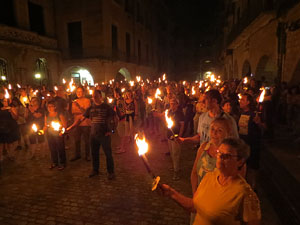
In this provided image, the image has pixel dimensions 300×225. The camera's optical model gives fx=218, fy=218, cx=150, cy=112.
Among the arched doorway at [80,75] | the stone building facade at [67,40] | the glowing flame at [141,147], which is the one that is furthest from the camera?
the arched doorway at [80,75]

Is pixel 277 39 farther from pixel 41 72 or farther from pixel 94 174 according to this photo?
pixel 41 72

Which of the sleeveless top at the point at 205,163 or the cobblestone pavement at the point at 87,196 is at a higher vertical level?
the sleeveless top at the point at 205,163

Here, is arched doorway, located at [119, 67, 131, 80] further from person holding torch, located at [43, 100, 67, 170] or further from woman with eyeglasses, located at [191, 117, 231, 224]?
woman with eyeglasses, located at [191, 117, 231, 224]

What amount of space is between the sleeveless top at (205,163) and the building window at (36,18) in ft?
69.3

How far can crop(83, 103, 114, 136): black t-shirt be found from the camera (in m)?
5.17

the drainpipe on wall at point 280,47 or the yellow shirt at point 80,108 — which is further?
the drainpipe on wall at point 280,47

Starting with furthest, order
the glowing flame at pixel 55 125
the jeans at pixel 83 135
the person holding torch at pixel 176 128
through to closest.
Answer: the jeans at pixel 83 135, the glowing flame at pixel 55 125, the person holding torch at pixel 176 128

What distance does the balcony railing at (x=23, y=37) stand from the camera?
1535 cm

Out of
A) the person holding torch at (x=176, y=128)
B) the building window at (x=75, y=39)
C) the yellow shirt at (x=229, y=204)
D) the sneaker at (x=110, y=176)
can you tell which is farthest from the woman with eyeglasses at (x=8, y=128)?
the building window at (x=75, y=39)

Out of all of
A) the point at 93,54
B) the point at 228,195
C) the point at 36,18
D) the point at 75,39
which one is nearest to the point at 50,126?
the point at 228,195

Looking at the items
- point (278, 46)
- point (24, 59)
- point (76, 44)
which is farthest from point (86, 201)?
point (76, 44)

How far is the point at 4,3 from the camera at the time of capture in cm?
1631

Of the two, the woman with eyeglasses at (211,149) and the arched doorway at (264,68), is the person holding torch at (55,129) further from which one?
the arched doorway at (264,68)

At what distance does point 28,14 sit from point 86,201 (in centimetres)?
1876
